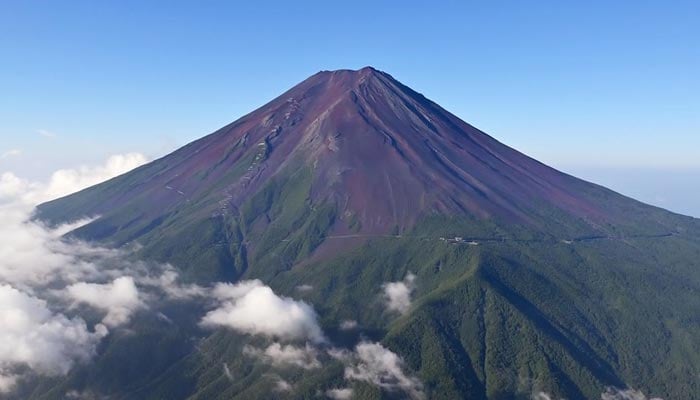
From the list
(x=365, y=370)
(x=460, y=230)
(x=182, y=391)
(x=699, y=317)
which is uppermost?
(x=460, y=230)

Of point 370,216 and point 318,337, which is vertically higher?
point 370,216

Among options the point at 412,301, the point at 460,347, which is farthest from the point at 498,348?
the point at 412,301

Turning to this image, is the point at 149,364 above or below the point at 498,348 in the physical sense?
below

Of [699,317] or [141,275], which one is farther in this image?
[141,275]

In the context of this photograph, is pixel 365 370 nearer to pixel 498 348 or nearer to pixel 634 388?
pixel 498 348

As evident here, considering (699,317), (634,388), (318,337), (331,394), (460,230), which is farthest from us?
(460,230)

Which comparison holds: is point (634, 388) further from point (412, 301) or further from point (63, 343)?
point (63, 343)

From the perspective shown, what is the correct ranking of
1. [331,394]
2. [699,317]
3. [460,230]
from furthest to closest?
1. [460,230]
2. [699,317]
3. [331,394]

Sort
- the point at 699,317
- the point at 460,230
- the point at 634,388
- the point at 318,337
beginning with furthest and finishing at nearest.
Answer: the point at 460,230 → the point at 699,317 → the point at 318,337 → the point at 634,388

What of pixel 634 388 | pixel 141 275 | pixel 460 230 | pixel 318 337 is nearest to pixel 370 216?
pixel 460 230
